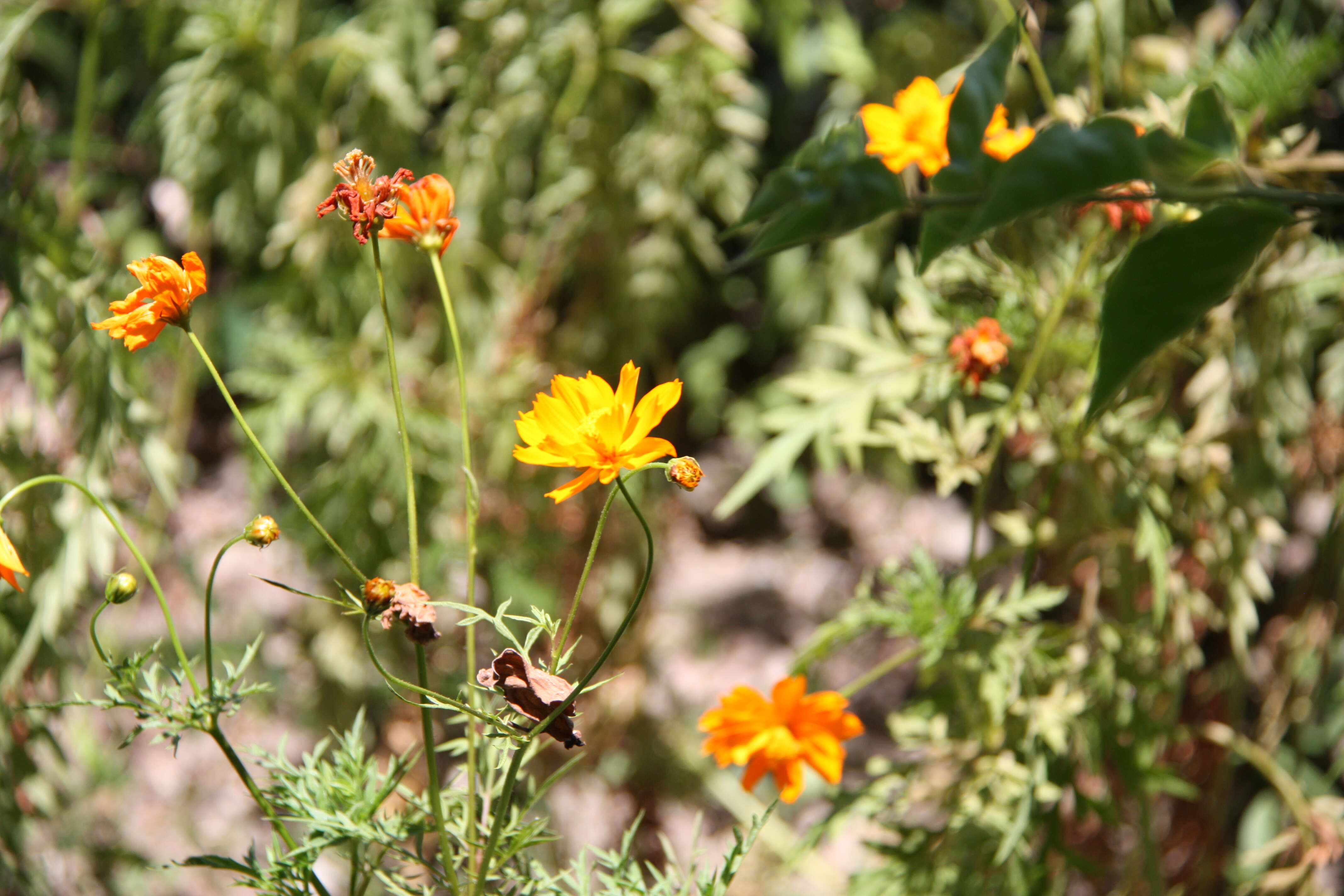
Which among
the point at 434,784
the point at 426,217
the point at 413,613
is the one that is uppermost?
the point at 426,217

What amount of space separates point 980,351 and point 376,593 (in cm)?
50

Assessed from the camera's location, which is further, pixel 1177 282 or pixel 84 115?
pixel 84 115

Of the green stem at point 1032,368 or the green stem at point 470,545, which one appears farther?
the green stem at point 1032,368

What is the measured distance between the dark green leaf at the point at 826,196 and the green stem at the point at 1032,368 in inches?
11.4

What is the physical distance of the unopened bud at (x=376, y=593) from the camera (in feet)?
1.48

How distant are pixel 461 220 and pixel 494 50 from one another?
0.23m

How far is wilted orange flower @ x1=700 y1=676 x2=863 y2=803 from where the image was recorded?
0.70 meters

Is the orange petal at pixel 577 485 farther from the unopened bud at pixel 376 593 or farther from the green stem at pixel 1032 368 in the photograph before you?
the green stem at pixel 1032 368

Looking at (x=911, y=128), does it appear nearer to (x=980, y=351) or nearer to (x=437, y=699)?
(x=980, y=351)

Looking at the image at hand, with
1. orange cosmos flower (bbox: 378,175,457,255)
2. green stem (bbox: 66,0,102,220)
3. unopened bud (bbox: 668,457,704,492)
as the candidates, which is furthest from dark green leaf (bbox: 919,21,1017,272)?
green stem (bbox: 66,0,102,220)

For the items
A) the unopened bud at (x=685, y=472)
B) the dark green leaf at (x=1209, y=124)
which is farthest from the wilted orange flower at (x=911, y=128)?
the unopened bud at (x=685, y=472)

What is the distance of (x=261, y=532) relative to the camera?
468 millimetres

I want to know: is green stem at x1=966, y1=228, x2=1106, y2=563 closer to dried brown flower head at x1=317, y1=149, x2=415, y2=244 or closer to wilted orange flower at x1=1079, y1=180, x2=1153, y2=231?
wilted orange flower at x1=1079, y1=180, x2=1153, y2=231

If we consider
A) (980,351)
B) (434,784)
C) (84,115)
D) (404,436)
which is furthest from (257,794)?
(84,115)
